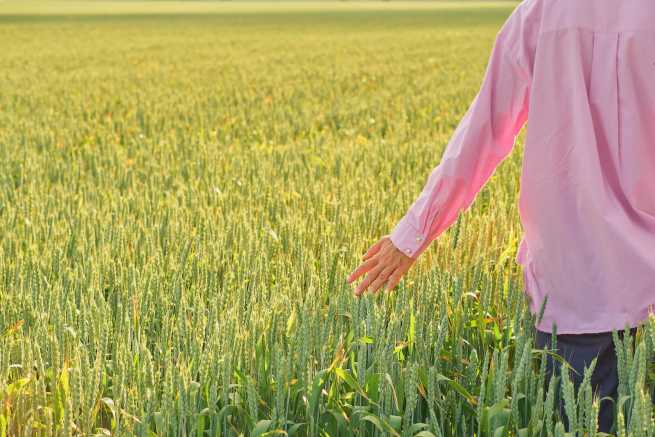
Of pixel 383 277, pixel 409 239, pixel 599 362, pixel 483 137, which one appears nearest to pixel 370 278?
pixel 383 277

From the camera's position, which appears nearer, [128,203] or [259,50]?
[128,203]

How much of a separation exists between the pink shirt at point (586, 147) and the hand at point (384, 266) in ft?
1.15

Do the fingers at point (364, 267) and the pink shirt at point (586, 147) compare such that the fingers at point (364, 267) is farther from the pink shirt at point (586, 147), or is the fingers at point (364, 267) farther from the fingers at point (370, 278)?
the pink shirt at point (586, 147)

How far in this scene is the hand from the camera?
2361 millimetres

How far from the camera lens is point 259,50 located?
2356 cm

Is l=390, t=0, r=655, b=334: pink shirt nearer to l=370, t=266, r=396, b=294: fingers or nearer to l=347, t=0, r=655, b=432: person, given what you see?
l=347, t=0, r=655, b=432: person

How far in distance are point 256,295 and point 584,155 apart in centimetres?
128

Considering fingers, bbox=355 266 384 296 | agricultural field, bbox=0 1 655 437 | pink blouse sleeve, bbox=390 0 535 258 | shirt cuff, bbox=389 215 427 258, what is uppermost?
pink blouse sleeve, bbox=390 0 535 258

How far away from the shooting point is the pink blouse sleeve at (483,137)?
7.16ft

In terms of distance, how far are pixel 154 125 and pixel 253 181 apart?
424 centimetres

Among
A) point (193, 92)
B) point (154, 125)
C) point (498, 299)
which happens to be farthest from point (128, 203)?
point (193, 92)

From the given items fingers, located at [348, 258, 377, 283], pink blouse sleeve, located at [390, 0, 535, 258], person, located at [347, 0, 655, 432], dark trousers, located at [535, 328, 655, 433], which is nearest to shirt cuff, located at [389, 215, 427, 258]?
pink blouse sleeve, located at [390, 0, 535, 258]

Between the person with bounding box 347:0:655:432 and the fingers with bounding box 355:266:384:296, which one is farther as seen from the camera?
the fingers with bounding box 355:266:384:296

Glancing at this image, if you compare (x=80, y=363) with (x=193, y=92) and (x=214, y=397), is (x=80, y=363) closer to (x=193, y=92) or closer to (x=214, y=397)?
(x=214, y=397)
